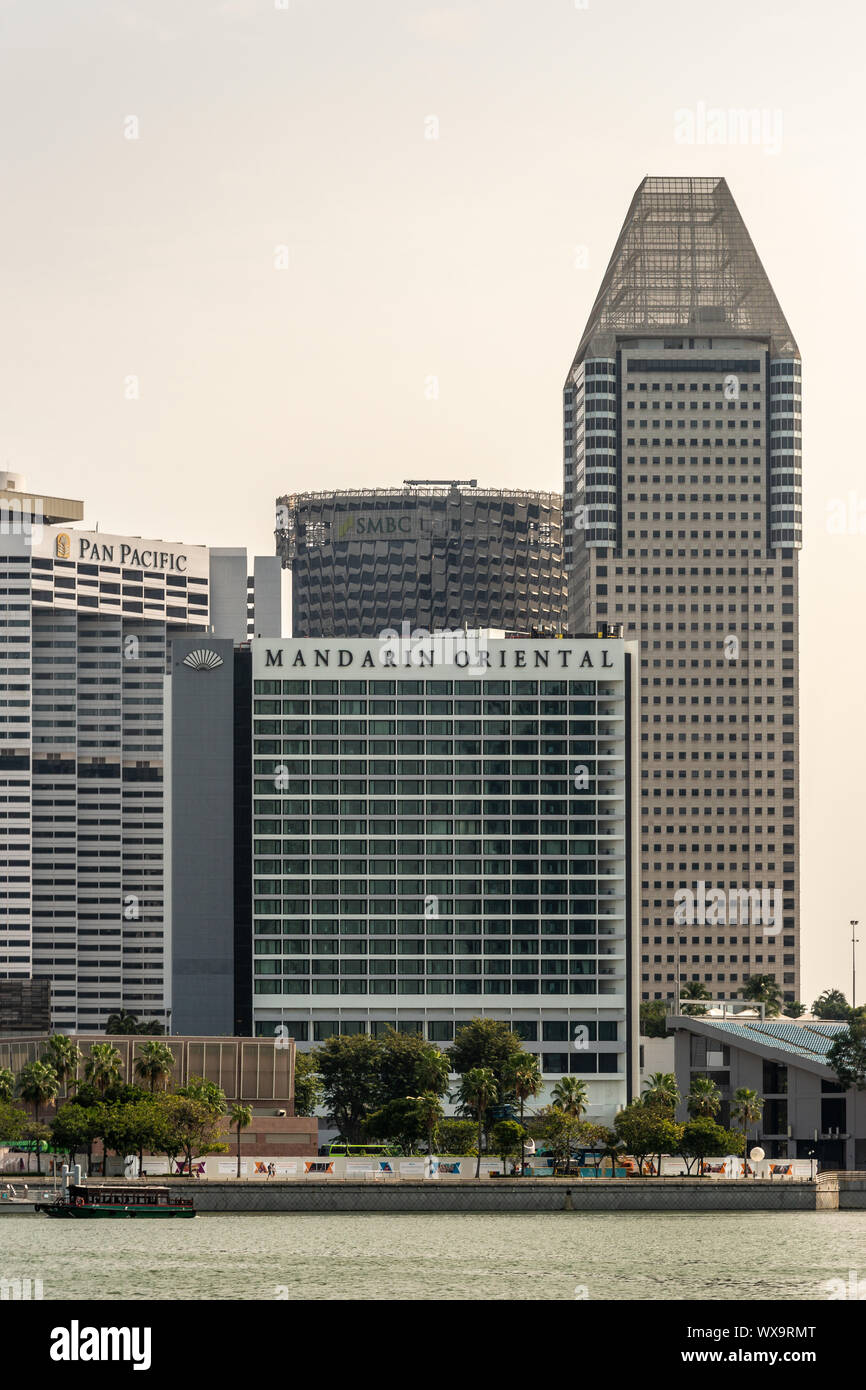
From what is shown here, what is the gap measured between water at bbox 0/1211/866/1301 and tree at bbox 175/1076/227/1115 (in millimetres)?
17221

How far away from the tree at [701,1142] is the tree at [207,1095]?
3812cm

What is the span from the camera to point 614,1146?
17675 cm

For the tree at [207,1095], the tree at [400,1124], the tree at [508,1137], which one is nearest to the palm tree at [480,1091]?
the tree at [400,1124]

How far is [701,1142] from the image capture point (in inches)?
6988

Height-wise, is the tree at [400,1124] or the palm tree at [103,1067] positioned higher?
the palm tree at [103,1067]

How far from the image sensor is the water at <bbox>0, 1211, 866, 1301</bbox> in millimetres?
105438

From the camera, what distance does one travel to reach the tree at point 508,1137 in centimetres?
17138

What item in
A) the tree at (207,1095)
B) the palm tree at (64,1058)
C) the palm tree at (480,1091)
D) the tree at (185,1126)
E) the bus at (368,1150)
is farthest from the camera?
the bus at (368,1150)

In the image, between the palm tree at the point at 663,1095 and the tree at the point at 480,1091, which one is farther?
the palm tree at the point at 663,1095

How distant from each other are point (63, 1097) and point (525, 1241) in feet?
215

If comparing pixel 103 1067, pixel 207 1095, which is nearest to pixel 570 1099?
pixel 207 1095

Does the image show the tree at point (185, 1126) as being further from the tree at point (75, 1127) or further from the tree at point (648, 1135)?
the tree at point (648, 1135)
